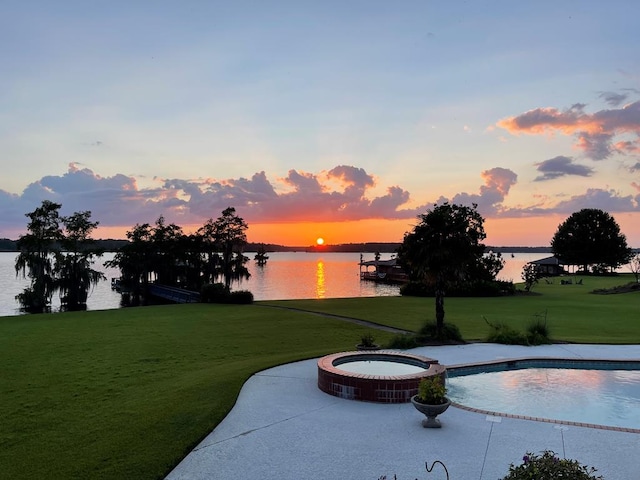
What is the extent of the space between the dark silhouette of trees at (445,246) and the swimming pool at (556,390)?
208 inches

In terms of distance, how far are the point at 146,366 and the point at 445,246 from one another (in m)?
12.9

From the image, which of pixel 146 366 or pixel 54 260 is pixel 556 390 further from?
pixel 54 260

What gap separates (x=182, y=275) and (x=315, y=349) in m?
60.5

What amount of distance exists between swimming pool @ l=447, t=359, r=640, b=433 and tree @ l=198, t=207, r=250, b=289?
5474cm

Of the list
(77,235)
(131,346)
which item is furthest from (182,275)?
(131,346)

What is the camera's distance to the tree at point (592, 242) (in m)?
94.0

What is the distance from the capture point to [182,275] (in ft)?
247

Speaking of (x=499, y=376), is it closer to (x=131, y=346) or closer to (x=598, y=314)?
(x=131, y=346)

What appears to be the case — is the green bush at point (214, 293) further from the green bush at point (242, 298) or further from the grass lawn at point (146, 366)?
the grass lawn at point (146, 366)

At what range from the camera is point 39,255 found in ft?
175

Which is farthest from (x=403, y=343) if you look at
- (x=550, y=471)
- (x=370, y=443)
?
(x=550, y=471)

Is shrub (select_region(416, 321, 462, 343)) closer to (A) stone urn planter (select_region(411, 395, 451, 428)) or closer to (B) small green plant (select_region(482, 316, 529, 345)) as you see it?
(B) small green plant (select_region(482, 316, 529, 345))

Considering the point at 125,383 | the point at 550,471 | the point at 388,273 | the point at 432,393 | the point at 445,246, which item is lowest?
the point at 125,383

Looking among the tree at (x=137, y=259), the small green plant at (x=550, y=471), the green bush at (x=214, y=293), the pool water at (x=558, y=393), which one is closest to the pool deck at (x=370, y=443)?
the pool water at (x=558, y=393)
